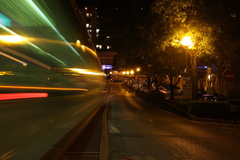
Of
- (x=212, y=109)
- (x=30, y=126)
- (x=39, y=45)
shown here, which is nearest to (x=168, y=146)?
(x=30, y=126)

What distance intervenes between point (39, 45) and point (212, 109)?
1408cm

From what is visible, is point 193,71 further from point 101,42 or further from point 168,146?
point 168,146

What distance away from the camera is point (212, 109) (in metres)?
17.9

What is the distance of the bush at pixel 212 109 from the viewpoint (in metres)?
17.8

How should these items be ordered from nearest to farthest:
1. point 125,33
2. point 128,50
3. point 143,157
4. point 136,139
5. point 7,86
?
1. point 7,86
2. point 143,157
3. point 136,139
4. point 125,33
5. point 128,50

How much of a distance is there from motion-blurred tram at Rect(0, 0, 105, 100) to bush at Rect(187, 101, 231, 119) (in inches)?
428

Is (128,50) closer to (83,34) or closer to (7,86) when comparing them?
(83,34)

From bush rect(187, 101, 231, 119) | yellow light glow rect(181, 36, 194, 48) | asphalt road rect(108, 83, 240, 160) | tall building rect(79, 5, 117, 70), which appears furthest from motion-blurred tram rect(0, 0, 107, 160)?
bush rect(187, 101, 231, 119)

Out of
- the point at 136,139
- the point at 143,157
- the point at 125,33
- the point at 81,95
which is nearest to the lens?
the point at 143,157

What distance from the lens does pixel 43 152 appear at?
275 inches

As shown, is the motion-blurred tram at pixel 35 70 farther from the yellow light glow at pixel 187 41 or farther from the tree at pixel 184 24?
the tree at pixel 184 24

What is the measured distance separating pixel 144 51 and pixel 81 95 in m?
11.4

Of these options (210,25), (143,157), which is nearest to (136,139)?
(143,157)

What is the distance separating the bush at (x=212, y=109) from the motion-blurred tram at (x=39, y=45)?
1087cm
